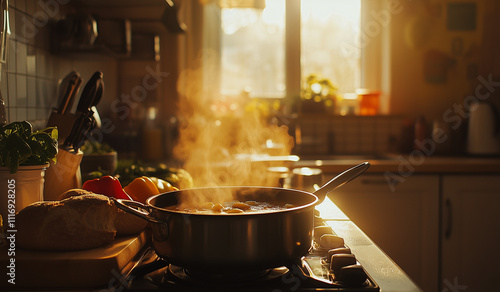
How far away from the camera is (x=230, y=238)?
583mm

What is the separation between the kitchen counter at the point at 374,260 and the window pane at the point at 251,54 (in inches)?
91.9

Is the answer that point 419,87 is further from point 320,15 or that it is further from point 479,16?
point 320,15

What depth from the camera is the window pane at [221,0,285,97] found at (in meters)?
3.27

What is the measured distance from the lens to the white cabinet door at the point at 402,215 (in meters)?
2.37

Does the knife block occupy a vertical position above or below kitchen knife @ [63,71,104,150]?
below

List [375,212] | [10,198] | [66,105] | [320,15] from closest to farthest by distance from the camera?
[10,198], [66,105], [375,212], [320,15]

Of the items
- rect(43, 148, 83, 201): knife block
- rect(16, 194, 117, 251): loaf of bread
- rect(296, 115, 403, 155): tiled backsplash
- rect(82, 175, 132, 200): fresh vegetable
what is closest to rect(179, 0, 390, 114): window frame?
rect(296, 115, 403, 155): tiled backsplash

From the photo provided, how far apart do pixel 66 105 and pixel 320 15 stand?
8.27 ft

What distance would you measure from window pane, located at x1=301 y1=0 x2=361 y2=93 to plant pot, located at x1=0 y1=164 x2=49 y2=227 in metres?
2.67

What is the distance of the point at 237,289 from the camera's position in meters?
0.58

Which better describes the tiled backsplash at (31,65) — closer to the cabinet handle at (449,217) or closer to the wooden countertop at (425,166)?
the wooden countertop at (425,166)

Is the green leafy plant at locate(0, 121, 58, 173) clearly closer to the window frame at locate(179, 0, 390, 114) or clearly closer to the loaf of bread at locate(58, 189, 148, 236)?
the loaf of bread at locate(58, 189, 148, 236)

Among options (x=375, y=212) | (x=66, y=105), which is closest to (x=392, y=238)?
(x=375, y=212)

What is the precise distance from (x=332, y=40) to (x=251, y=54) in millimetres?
605
